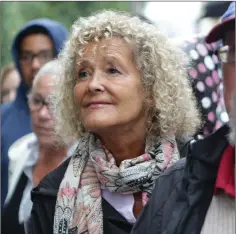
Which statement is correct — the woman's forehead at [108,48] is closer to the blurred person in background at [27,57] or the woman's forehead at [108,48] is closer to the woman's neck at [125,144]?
the woman's neck at [125,144]

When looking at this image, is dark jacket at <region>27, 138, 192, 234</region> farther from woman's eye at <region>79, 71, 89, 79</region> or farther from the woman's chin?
woman's eye at <region>79, 71, 89, 79</region>

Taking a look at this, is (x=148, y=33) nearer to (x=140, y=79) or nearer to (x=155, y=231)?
(x=140, y=79)

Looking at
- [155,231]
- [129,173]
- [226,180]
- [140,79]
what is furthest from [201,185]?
[140,79]

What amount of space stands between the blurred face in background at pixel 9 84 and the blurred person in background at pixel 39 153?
6.35 ft

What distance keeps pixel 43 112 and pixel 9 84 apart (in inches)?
84.1

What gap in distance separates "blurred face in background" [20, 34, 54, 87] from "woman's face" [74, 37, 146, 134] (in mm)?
1498

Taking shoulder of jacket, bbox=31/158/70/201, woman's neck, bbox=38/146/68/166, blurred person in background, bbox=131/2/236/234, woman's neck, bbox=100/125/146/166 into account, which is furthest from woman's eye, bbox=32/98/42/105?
blurred person in background, bbox=131/2/236/234

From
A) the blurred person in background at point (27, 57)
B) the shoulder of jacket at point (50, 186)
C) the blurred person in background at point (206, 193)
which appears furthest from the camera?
the blurred person in background at point (27, 57)

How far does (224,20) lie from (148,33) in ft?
1.50

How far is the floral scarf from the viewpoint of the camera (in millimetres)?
2875

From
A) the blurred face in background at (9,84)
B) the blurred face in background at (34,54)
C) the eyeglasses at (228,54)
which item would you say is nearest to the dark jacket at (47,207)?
the eyeglasses at (228,54)

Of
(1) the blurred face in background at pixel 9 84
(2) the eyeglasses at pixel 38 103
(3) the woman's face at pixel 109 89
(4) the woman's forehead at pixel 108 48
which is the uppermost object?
(4) the woman's forehead at pixel 108 48

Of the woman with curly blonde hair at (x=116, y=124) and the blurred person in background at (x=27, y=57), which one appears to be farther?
the blurred person in background at (x=27, y=57)

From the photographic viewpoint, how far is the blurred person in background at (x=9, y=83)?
5.84 meters
